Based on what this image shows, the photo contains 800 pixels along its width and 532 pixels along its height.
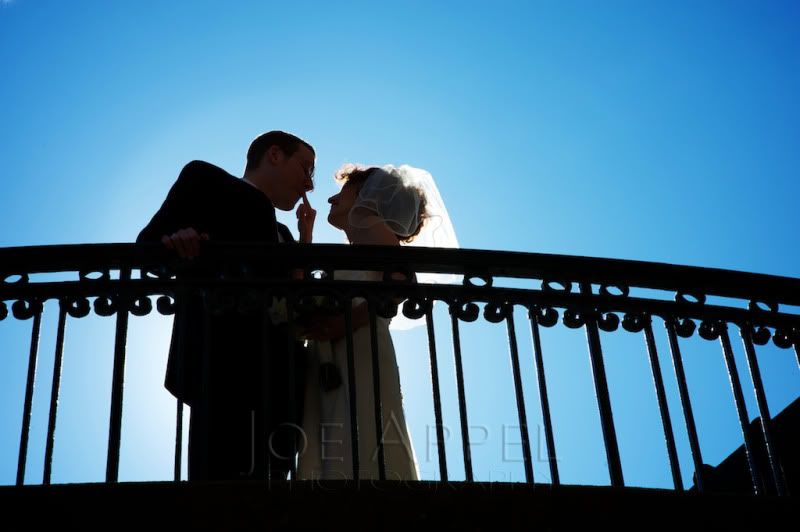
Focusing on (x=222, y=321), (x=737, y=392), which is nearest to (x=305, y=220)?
(x=222, y=321)

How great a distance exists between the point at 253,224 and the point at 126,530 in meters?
1.89

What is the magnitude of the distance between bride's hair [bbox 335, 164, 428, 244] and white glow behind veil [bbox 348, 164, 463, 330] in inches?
0.8

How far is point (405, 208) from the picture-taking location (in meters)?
5.47

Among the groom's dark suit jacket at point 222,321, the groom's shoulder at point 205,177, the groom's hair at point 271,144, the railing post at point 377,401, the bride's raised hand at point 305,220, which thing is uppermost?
the groom's hair at point 271,144

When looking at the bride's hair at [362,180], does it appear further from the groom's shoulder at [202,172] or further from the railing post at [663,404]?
the railing post at [663,404]

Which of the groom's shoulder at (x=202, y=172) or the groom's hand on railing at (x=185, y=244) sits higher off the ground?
the groom's shoulder at (x=202, y=172)

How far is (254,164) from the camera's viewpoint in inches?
229

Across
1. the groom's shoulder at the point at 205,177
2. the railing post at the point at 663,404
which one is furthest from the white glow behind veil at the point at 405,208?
the railing post at the point at 663,404

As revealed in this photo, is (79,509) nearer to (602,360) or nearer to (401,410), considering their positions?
(401,410)

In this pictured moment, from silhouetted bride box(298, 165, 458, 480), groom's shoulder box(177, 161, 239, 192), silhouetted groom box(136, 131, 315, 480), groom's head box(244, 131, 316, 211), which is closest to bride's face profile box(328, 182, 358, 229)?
silhouetted bride box(298, 165, 458, 480)

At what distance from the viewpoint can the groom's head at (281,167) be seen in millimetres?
5703

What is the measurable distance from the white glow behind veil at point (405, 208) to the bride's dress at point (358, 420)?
41 cm

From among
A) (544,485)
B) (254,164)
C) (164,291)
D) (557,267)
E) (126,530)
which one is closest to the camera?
(126,530)

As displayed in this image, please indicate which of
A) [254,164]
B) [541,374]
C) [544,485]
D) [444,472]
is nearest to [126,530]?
[444,472]
